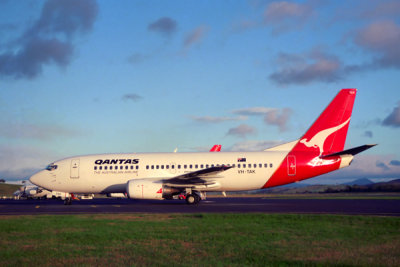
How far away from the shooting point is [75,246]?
31.1 feet

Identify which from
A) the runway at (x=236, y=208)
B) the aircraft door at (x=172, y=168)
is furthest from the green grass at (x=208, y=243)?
the aircraft door at (x=172, y=168)

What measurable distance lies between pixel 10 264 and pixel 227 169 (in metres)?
20.7

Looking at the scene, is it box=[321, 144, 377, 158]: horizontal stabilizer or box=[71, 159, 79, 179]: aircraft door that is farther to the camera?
box=[71, 159, 79, 179]: aircraft door

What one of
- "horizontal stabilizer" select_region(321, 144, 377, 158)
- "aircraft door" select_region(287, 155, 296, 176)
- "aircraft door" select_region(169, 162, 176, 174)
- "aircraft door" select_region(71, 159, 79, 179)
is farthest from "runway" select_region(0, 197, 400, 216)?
"horizontal stabilizer" select_region(321, 144, 377, 158)

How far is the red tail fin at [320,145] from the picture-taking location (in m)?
27.1

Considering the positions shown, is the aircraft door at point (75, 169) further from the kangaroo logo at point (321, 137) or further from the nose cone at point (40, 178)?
the kangaroo logo at point (321, 137)

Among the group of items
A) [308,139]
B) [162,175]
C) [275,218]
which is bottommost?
[275,218]

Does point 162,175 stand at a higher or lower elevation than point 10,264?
higher

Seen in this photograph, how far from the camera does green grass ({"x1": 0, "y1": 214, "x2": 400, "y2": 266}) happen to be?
Result: 25.2ft

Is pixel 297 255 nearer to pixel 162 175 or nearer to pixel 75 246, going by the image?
pixel 75 246

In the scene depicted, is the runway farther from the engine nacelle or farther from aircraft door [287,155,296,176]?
aircraft door [287,155,296,176]

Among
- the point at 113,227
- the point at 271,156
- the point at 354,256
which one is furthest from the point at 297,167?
the point at 354,256

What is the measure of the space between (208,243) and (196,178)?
1703cm

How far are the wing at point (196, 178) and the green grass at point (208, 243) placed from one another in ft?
36.9
